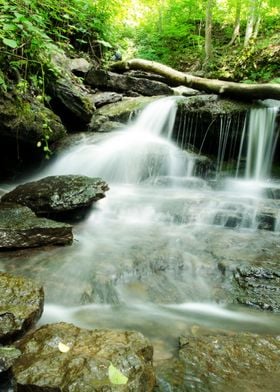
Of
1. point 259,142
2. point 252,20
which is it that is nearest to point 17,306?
point 259,142

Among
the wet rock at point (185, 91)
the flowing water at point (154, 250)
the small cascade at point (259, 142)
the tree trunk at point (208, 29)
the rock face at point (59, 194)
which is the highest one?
the tree trunk at point (208, 29)

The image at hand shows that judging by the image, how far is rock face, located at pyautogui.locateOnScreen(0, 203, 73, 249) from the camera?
3.79 meters

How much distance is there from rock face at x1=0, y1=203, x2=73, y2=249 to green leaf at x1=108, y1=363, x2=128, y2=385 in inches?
94.3

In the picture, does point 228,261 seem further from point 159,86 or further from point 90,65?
point 90,65

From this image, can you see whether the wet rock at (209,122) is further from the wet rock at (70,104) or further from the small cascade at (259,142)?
the wet rock at (70,104)

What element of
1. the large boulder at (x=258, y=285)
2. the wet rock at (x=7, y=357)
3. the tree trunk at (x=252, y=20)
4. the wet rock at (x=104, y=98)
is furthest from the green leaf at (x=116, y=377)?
the tree trunk at (x=252, y=20)

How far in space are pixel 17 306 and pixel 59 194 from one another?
105 inches

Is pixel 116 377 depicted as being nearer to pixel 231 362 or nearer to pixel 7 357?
pixel 7 357

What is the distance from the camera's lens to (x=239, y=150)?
845cm

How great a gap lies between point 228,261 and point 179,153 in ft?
14.5

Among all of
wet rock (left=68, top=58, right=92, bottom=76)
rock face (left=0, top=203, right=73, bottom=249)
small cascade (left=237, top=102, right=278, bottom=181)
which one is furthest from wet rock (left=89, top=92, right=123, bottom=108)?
rock face (left=0, top=203, right=73, bottom=249)

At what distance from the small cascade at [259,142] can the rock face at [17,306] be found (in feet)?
22.2

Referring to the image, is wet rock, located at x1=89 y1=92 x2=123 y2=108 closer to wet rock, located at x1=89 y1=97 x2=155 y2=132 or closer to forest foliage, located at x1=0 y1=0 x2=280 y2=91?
wet rock, located at x1=89 y1=97 x2=155 y2=132

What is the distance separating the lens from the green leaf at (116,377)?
1.67m
